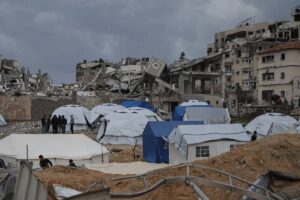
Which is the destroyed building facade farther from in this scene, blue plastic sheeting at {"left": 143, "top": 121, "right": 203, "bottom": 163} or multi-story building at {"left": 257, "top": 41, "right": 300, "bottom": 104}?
blue plastic sheeting at {"left": 143, "top": 121, "right": 203, "bottom": 163}

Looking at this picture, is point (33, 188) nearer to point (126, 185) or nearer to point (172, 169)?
point (126, 185)

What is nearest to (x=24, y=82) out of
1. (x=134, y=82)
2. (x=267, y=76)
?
(x=134, y=82)

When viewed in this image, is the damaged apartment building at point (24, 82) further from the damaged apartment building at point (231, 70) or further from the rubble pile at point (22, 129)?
the rubble pile at point (22, 129)

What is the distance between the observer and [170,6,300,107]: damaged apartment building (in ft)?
241

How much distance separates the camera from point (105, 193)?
7.68 metres

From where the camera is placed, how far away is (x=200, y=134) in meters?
27.1

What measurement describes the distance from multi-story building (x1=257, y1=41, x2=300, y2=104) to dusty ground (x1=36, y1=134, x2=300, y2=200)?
5156 centimetres

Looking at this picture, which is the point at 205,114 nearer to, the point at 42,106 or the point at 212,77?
the point at 42,106

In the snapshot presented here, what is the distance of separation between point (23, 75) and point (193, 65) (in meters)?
23.6

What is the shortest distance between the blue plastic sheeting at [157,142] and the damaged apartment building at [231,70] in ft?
119

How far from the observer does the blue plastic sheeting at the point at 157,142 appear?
29.0 metres

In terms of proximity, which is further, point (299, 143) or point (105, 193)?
point (299, 143)

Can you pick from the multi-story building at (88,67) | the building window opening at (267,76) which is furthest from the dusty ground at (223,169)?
the multi-story building at (88,67)

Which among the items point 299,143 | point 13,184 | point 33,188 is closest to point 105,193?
point 33,188
